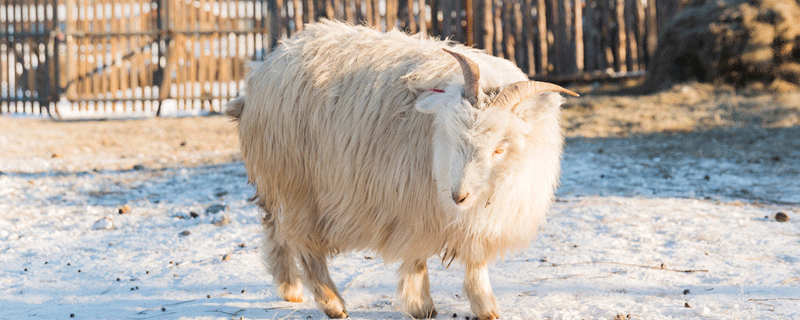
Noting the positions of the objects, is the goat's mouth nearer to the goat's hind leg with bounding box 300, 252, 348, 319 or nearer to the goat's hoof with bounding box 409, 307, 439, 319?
the goat's hoof with bounding box 409, 307, 439, 319

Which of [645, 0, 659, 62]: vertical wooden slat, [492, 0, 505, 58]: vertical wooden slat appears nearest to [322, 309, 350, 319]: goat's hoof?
[492, 0, 505, 58]: vertical wooden slat

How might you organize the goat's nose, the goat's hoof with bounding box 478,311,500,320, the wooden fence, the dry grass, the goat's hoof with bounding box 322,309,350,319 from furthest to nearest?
1. the wooden fence
2. the dry grass
3. the goat's hoof with bounding box 322,309,350,319
4. the goat's hoof with bounding box 478,311,500,320
5. the goat's nose

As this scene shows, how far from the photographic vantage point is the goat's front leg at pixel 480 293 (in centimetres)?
312

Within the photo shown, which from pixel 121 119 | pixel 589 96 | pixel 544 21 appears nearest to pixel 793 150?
pixel 589 96

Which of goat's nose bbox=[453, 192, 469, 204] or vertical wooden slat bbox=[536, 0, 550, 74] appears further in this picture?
vertical wooden slat bbox=[536, 0, 550, 74]

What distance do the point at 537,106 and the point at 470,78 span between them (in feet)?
1.08

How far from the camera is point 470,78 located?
2.81 metres

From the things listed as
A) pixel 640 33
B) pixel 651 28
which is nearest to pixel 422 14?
pixel 640 33

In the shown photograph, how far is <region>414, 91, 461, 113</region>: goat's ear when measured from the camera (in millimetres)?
2795

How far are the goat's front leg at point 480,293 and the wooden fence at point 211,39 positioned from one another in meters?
7.38

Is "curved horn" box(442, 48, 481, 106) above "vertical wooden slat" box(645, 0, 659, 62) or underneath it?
underneath

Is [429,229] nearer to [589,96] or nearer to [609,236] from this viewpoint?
[609,236]

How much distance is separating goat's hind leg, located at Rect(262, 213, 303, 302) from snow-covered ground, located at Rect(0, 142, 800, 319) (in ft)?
0.26

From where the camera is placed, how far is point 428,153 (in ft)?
9.62
